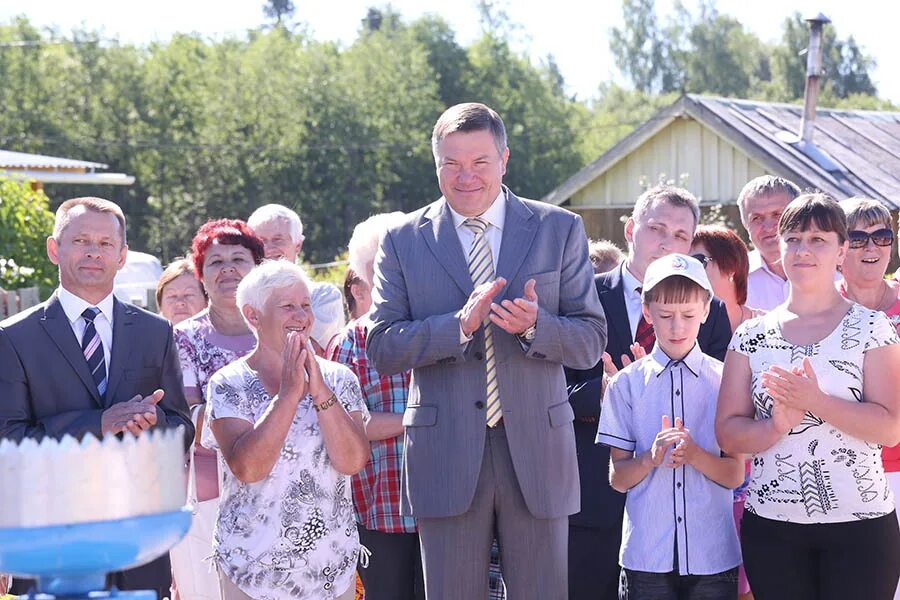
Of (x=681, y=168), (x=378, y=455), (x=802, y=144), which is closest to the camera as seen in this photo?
(x=378, y=455)

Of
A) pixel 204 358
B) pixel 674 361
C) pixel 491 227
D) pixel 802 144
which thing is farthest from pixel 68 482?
pixel 802 144

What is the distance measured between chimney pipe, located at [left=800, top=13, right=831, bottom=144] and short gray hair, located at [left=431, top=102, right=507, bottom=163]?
13399 millimetres

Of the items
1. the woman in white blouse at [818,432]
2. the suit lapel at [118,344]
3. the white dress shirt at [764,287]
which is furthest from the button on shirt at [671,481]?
the suit lapel at [118,344]

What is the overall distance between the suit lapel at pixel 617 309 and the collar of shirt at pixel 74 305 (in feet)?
6.43

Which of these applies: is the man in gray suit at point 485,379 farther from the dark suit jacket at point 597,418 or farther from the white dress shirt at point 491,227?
the dark suit jacket at point 597,418

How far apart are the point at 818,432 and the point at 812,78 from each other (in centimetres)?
1435

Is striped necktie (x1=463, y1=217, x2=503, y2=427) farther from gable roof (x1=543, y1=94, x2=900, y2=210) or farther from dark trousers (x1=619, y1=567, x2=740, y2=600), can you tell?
gable roof (x1=543, y1=94, x2=900, y2=210)

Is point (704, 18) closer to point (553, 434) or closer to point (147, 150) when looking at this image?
point (147, 150)

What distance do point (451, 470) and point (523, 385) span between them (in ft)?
1.21

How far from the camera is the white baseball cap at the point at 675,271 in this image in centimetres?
408

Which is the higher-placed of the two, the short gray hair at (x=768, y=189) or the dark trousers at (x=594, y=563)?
the short gray hair at (x=768, y=189)

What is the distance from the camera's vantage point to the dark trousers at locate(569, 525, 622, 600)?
4.61 m

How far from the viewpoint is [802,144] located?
1753 centimetres

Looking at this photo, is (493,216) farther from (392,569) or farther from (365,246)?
(392,569)
